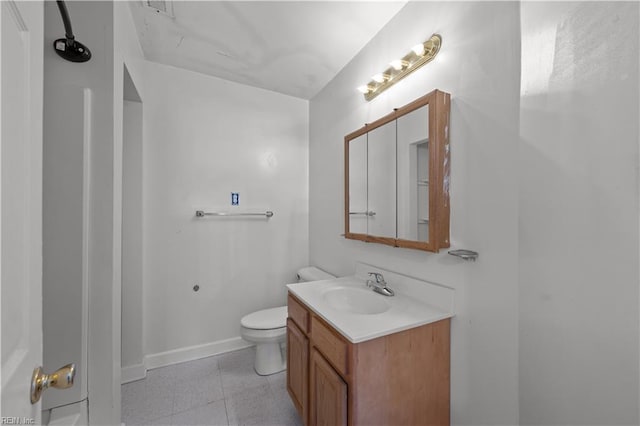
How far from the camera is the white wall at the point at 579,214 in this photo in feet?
2.28

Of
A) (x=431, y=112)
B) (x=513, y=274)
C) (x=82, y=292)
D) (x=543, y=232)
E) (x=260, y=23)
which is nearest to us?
(x=543, y=232)

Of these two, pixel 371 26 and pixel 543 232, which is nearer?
pixel 543 232

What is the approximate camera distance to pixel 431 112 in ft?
4.09

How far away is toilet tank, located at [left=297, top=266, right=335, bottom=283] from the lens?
224cm

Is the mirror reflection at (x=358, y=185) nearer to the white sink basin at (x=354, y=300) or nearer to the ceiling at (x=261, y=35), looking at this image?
the white sink basin at (x=354, y=300)

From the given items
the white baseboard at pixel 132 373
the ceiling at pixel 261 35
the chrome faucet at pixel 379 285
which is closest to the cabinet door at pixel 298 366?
the chrome faucet at pixel 379 285

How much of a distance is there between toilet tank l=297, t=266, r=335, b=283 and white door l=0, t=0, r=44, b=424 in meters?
1.80

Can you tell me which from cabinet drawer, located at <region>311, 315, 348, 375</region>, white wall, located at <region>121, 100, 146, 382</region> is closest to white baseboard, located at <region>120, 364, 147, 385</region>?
white wall, located at <region>121, 100, 146, 382</region>

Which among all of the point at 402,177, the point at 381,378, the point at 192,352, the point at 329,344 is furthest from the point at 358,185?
the point at 192,352

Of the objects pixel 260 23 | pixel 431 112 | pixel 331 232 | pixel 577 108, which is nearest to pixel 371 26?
pixel 260 23

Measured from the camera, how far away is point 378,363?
3.51ft

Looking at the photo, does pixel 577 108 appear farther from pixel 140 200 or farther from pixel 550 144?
pixel 140 200

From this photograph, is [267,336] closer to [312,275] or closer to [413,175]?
[312,275]

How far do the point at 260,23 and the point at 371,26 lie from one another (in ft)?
2.33
